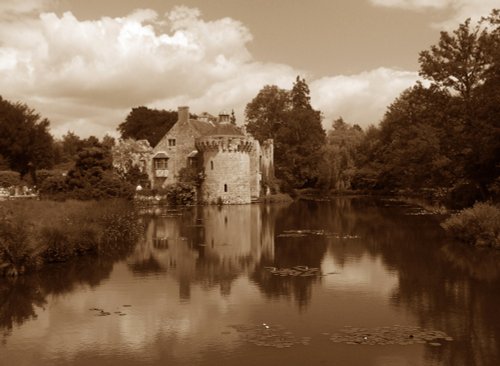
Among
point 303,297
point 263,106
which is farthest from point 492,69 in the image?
point 263,106

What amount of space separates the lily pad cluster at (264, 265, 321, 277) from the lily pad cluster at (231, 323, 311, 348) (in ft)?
18.2

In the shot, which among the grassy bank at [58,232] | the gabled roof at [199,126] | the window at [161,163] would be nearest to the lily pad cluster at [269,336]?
the grassy bank at [58,232]

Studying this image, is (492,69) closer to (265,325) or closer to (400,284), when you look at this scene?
(400,284)

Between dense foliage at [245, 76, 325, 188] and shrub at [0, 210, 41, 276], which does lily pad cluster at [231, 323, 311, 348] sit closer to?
shrub at [0, 210, 41, 276]

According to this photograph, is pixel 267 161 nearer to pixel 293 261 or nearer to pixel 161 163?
pixel 161 163

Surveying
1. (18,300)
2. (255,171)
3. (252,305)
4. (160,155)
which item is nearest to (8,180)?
(160,155)

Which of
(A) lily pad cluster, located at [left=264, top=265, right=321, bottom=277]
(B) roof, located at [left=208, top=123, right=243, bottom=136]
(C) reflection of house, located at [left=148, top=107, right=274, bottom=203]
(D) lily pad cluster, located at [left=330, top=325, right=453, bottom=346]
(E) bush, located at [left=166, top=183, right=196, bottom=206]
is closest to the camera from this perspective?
(D) lily pad cluster, located at [left=330, top=325, right=453, bottom=346]

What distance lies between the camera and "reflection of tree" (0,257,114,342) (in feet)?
44.1

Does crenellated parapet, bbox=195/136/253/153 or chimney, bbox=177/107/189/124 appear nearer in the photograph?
crenellated parapet, bbox=195/136/253/153

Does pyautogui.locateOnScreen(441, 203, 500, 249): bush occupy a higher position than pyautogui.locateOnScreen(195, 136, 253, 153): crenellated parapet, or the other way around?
pyautogui.locateOnScreen(195, 136, 253, 153): crenellated parapet

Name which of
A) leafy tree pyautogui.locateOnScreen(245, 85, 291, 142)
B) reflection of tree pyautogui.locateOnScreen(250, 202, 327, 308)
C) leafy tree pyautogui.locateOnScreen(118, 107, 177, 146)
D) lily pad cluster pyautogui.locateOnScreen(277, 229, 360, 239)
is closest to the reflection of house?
leafy tree pyautogui.locateOnScreen(245, 85, 291, 142)

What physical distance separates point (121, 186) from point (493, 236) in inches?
976

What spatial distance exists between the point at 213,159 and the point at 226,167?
1.46m

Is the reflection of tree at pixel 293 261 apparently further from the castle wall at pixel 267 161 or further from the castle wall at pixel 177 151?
the castle wall at pixel 267 161
